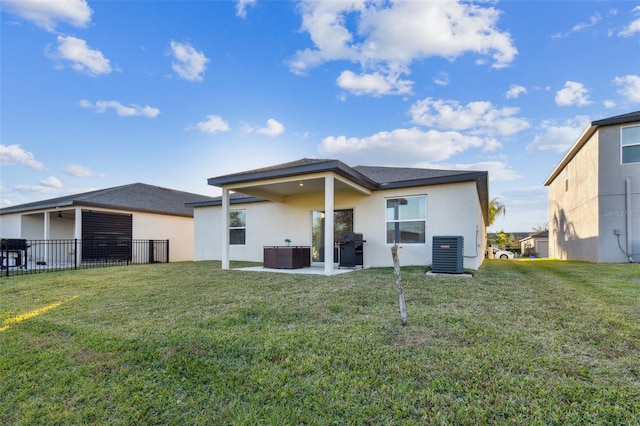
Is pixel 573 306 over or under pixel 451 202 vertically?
under

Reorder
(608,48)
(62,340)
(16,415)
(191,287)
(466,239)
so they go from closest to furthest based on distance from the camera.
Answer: (16,415) < (62,340) < (191,287) < (466,239) < (608,48)

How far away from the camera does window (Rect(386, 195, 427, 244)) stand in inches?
361

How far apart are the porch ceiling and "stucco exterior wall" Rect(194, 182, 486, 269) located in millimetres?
496

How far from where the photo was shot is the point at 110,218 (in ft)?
46.5

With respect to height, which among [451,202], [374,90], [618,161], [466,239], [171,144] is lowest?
[466,239]

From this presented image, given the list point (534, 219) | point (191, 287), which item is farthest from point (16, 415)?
point (534, 219)

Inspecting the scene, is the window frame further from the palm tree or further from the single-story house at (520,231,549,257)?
the single-story house at (520,231,549,257)

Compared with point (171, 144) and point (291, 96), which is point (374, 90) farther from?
point (171, 144)

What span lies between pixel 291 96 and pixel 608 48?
11.0 meters

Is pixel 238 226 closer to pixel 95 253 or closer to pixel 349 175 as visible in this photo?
pixel 95 253

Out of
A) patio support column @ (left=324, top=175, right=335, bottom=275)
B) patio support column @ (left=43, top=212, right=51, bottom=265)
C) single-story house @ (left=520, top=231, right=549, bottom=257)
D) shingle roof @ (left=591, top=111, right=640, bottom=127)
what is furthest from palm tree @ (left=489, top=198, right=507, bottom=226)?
patio support column @ (left=43, top=212, right=51, bottom=265)

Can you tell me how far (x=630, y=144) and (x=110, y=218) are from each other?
21.0 m

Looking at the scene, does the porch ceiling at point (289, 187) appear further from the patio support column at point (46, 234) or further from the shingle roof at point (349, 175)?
the patio support column at point (46, 234)

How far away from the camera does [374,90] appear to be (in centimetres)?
1210
